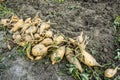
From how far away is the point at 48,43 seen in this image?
139 inches

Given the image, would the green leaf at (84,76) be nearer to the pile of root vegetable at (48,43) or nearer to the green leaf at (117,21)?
the pile of root vegetable at (48,43)

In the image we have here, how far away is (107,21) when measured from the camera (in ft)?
13.8

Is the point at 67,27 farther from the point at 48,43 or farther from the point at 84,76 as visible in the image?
the point at 84,76

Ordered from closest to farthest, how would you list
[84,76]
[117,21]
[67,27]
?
1. [84,76]
2. [67,27]
3. [117,21]

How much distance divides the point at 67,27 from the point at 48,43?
1.80 ft

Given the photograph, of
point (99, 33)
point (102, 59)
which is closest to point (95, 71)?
point (102, 59)

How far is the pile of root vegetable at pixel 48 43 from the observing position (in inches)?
134

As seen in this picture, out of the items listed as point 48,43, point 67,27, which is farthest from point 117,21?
point 48,43

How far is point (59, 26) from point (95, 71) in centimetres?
92

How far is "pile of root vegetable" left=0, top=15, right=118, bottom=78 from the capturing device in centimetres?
339

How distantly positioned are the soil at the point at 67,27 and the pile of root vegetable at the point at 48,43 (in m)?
0.10

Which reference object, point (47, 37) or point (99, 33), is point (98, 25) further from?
point (47, 37)


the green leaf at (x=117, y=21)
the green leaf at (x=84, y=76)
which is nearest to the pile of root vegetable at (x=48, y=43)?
the green leaf at (x=84, y=76)

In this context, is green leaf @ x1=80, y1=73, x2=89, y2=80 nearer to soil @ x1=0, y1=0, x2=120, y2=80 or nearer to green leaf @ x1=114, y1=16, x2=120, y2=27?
soil @ x1=0, y1=0, x2=120, y2=80
